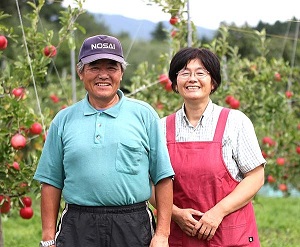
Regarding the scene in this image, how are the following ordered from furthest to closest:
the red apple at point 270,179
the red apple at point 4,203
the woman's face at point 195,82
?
1. the red apple at point 270,179
2. the red apple at point 4,203
3. the woman's face at point 195,82

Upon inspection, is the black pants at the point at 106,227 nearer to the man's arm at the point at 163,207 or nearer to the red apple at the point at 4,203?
the man's arm at the point at 163,207

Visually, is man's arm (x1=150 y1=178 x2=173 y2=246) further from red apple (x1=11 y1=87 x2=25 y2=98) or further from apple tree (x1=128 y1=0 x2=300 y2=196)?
apple tree (x1=128 y1=0 x2=300 y2=196)

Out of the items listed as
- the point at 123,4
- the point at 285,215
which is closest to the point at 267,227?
the point at 285,215

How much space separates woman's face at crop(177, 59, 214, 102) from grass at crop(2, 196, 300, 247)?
8.30 feet

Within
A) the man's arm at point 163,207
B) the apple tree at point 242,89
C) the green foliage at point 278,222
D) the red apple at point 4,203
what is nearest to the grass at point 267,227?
the green foliage at point 278,222

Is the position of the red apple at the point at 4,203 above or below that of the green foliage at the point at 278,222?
above

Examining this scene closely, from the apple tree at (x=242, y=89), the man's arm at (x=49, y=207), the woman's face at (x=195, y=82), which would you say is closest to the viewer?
the man's arm at (x=49, y=207)

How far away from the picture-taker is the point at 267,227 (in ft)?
22.4

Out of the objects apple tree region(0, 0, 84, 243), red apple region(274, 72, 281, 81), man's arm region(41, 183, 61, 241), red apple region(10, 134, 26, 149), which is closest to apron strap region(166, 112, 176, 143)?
man's arm region(41, 183, 61, 241)

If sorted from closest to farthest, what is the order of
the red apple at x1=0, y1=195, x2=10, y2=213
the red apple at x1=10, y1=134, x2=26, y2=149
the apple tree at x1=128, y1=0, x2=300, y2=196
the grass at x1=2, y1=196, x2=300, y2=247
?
the red apple at x1=10, y1=134, x2=26, y2=149 < the red apple at x1=0, y1=195, x2=10, y2=213 < the apple tree at x1=128, y1=0, x2=300, y2=196 < the grass at x1=2, y1=196, x2=300, y2=247

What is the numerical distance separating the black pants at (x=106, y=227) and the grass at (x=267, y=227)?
2754 mm

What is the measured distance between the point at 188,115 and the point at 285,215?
4938 mm

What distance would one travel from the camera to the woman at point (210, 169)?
2.77 m

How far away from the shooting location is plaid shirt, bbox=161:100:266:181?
2803mm
